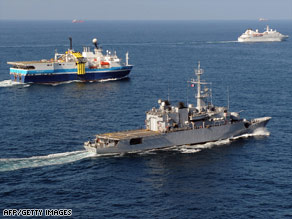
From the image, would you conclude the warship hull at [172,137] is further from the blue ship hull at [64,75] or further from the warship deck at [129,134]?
the blue ship hull at [64,75]

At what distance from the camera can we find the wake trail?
6262cm

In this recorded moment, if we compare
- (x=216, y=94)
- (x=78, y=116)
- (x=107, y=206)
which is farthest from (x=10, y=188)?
(x=216, y=94)

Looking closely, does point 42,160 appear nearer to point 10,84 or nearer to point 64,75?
point 10,84

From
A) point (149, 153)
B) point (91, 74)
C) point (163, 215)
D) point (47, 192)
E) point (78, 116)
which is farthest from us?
point (91, 74)

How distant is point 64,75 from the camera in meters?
139

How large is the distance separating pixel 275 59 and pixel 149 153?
415 feet

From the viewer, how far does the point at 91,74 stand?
14125cm

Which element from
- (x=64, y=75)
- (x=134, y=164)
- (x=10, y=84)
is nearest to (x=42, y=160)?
(x=134, y=164)

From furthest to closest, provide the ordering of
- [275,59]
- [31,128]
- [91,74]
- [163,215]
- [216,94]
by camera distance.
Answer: [275,59] → [91,74] → [216,94] → [31,128] → [163,215]

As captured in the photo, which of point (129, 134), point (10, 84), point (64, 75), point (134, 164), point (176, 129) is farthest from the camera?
point (64, 75)

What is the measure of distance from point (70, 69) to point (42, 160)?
255ft

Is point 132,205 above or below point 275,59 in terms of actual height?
below

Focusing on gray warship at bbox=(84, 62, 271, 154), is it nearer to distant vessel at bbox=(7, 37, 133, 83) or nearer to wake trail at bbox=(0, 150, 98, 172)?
wake trail at bbox=(0, 150, 98, 172)

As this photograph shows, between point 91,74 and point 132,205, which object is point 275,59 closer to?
point 91,74
